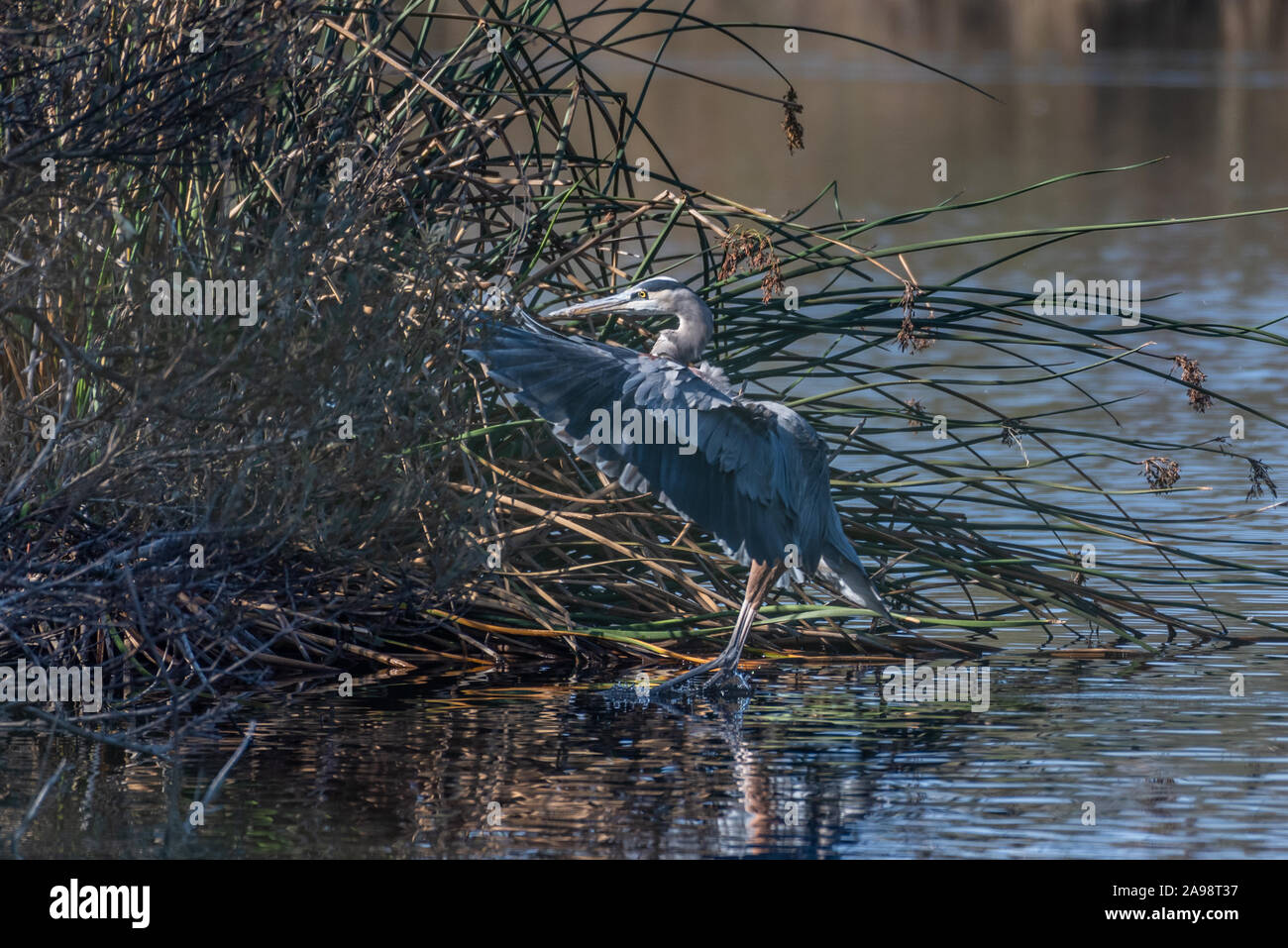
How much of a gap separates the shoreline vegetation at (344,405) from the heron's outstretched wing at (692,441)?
1.19 ft

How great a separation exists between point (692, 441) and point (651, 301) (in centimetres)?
68

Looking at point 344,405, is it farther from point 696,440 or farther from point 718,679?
point 718,679

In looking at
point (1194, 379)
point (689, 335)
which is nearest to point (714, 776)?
point (689, 335)

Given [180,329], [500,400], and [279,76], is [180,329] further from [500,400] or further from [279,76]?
[500,400]

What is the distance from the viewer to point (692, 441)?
27.4ft

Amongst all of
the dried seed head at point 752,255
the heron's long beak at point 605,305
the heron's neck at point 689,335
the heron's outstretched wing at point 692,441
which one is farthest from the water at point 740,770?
the dried seed head at point 752,255

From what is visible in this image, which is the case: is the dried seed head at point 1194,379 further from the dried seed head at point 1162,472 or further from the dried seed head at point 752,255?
the dried seed head at point 752,255

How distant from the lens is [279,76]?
7.54 m
